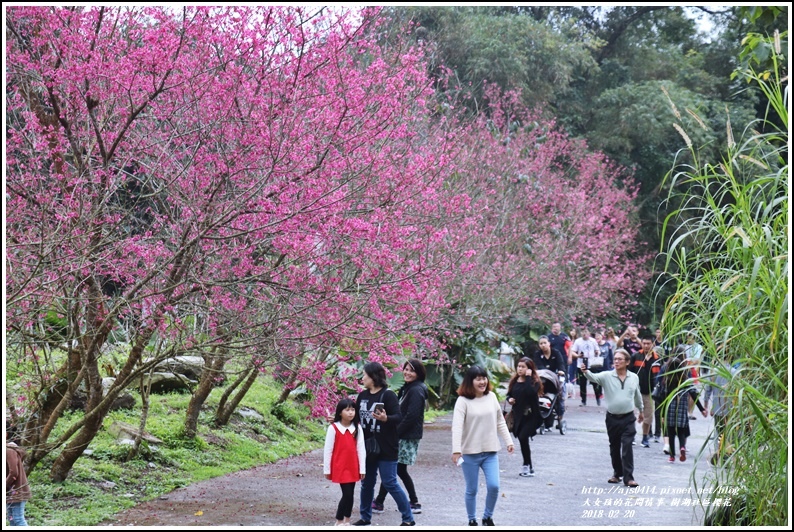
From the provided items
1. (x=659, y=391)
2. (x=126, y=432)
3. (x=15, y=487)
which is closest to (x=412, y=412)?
(x=15, y=487)

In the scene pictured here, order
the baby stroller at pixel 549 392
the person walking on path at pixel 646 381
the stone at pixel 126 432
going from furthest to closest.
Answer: the person walking on path at pixel 646 381 → the baby stroller at pixel 549 392 → the stone at pixel 126 432

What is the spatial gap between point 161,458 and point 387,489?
3.74 m

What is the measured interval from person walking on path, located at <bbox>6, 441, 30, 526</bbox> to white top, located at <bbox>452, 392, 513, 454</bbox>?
3.39m

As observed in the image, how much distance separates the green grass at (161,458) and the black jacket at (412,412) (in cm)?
259

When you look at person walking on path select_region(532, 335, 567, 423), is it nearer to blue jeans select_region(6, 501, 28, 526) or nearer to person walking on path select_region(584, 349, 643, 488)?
person walking on path select_region(584, 349, 643, 488)

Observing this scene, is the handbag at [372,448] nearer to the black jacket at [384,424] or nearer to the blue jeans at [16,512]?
the black jacket at [384,424]

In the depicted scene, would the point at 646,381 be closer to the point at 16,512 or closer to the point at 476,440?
the point at 476,440

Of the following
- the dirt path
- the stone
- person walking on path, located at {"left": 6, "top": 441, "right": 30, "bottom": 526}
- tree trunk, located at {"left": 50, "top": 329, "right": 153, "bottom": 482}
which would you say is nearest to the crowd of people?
the dirt path

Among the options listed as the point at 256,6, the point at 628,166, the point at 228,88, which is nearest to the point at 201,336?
the point at 228,88

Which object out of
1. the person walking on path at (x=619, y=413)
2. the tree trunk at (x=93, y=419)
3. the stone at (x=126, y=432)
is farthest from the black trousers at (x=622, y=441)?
the stone at (x=126, y=432)

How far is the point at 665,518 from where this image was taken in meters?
8.50

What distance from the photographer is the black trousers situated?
10445 mm

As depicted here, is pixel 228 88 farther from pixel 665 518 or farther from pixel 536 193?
→ pixel 536 193

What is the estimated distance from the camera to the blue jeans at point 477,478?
25.9 feet
